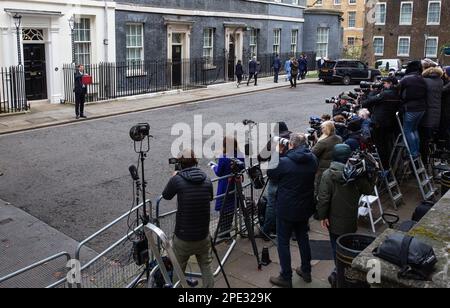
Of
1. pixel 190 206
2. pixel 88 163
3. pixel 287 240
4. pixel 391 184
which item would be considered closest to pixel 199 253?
pixel 190 206

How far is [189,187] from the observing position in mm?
5258

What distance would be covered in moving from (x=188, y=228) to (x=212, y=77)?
2522 centimetres

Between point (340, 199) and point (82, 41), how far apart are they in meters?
18.7

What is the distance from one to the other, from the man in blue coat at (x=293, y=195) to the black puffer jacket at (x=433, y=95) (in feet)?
14.8

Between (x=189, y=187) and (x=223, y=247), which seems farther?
(x=223, y=247)

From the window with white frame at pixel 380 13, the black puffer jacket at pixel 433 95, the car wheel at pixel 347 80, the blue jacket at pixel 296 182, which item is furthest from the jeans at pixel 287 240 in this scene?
the window with white frame at pixel 380 13

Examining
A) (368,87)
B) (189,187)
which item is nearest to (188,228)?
(189,187)

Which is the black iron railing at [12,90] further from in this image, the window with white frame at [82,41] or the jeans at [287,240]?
the jeans at [287,240]

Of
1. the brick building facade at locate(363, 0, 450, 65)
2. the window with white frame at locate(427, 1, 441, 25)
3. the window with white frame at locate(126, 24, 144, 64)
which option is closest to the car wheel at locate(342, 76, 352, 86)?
the window with white frame at locate(126, 24, 144, 64)

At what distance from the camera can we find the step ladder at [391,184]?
28.5ft

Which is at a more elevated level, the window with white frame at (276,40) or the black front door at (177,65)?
the window with white frame at (276,40)

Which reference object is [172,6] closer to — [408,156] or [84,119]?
[84,119]

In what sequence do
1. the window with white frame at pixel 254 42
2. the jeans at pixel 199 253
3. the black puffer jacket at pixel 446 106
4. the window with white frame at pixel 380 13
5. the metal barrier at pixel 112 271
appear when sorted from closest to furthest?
the jeans at pixel 199 253
the metal barrier at pixel 112 271
the black puffer jacket at pixel 446 106
the window with white frame at pixel 254 42
the window with white frame at pixel 380 13

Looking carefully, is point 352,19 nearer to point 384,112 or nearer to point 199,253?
point 384,112
